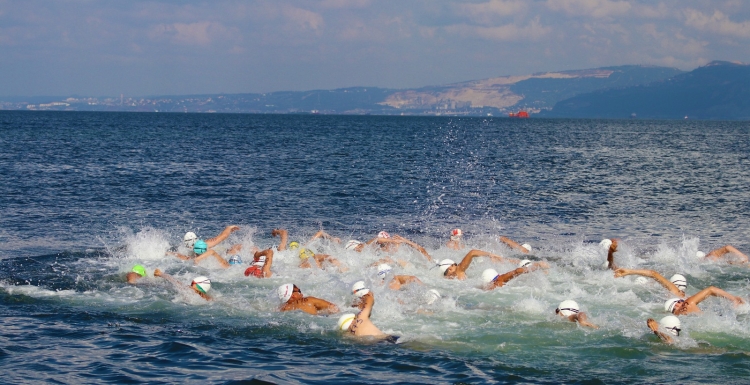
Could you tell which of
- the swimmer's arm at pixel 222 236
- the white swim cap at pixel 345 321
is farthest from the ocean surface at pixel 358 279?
the swimmer's arm at pixel 222 236

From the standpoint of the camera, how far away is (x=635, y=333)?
14219 mm

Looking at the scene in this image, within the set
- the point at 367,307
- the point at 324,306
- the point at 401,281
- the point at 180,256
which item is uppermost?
the point at 367,307

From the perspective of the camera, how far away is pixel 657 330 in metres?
13.4

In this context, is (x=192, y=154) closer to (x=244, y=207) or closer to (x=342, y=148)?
(x=342, y=148)

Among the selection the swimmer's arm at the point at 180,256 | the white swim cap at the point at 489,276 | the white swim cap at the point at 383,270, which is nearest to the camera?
the white swim cap at the point at 383,270

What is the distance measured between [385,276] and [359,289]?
2.05m

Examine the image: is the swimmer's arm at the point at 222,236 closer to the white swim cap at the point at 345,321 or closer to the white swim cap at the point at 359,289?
the white swim cap at the point at 359,289

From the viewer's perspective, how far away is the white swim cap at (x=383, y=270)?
1811 cm

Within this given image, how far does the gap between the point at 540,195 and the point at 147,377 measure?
105 feet

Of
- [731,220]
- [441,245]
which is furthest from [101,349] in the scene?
[731,220]

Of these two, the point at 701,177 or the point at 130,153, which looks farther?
the point at 130,153

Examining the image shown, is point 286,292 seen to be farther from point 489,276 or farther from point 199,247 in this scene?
point 199,247

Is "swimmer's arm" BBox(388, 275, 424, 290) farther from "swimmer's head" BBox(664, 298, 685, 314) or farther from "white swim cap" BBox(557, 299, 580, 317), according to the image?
"swimmer's head" BBox(664, 298, 685, 314)

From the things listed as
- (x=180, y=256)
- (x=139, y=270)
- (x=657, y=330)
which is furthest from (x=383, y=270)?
(x=180, y=256)
